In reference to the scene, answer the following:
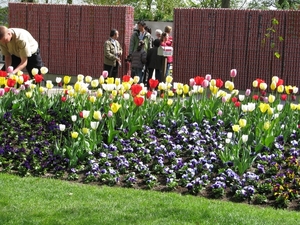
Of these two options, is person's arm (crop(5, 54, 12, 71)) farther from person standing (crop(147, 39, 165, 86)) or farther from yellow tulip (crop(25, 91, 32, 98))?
person standing (crop(147, 39, 165, 86))

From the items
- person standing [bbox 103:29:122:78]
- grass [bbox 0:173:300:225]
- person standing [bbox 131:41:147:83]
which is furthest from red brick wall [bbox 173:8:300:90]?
grass [bbox 0:173:300:225]

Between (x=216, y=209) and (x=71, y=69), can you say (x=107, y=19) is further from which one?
(x=216, y=209)

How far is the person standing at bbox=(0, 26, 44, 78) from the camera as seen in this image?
36.0 ft

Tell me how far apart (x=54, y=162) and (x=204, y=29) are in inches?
450

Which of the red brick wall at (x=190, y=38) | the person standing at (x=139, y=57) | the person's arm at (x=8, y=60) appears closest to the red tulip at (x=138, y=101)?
the person's arm at (x=8, y=60)

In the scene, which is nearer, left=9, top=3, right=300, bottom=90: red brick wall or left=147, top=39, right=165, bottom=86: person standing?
left=147, top=39, right=165, bottom=86: person standing

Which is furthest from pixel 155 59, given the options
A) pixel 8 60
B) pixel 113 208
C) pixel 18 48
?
pixel 113 208

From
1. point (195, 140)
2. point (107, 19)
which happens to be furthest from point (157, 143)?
point (107, 19)

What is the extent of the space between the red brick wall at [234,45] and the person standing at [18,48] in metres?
8.06

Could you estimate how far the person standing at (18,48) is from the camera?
10980 millimetres

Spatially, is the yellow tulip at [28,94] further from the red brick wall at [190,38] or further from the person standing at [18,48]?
the red brick wall at [190,38]

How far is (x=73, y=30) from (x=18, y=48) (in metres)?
10.2

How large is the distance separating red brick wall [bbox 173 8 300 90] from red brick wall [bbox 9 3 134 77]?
1.85 meters

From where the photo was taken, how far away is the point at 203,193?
7.58 metres
